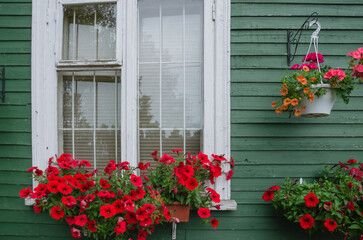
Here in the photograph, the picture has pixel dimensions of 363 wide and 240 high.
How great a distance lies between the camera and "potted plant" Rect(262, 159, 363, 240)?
5.45 feet

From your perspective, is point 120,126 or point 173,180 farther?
point 120,126

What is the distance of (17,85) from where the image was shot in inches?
82.4

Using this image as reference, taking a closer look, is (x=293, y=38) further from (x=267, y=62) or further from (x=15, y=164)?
(x=15, y=164)

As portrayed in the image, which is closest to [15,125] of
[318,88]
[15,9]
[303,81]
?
[15,9]

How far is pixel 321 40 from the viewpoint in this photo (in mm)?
2035

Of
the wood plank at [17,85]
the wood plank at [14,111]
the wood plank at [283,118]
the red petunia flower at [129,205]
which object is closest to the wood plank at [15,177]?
the wood plank at [14,111]

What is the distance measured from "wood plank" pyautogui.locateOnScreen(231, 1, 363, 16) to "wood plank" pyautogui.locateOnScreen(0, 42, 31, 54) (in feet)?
5.59

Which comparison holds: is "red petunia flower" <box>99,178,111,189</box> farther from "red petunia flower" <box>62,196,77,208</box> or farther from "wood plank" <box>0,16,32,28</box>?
"wood plank" <box>0,16,32,28</box>

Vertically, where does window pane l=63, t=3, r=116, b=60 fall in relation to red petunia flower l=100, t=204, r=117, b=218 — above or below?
above

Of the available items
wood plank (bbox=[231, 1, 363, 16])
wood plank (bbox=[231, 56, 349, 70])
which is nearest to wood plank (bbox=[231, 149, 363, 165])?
wood plank (bbox=[231, 56, 349, 70])

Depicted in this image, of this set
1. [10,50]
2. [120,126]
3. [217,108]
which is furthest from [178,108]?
[10,50]

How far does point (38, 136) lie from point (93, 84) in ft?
1.98

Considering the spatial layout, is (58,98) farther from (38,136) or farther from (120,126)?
(120,126)

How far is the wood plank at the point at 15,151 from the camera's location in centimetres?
207
